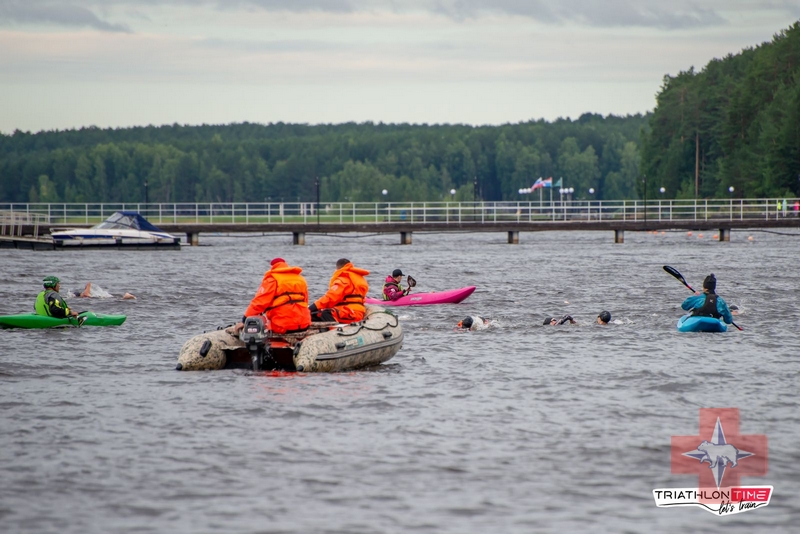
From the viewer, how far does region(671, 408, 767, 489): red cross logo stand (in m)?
10.5

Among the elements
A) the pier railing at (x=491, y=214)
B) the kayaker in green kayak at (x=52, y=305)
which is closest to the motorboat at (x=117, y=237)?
the pier railing at (x=491, y=214)

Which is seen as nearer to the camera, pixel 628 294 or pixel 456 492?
pixel 456 492

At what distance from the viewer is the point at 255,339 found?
15266 millimetres

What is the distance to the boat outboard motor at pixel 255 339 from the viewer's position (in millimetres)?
15164

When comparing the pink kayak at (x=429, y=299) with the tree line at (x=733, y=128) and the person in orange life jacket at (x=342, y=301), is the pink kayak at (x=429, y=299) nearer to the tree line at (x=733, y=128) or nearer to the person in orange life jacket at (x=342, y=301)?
the person in orange life jacket at (x=342, y=301)

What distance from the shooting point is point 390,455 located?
11242 mm

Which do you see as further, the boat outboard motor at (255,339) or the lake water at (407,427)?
the boat outboard motor at (255,339)

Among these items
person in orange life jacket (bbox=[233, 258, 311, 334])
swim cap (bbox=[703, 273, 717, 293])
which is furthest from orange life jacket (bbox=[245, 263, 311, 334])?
swim cap (bbox=[703, 273, 717, 293])

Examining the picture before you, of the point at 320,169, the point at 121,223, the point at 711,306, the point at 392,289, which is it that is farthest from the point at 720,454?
the point at 320,169

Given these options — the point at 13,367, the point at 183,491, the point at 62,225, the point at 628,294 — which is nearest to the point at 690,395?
the point at 183,491

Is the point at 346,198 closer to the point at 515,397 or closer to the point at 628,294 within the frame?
the point at 628,294

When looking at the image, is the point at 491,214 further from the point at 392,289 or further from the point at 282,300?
the point at 282,300

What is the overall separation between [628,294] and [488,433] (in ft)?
57.8

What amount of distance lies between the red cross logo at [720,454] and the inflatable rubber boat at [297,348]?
5155mm
